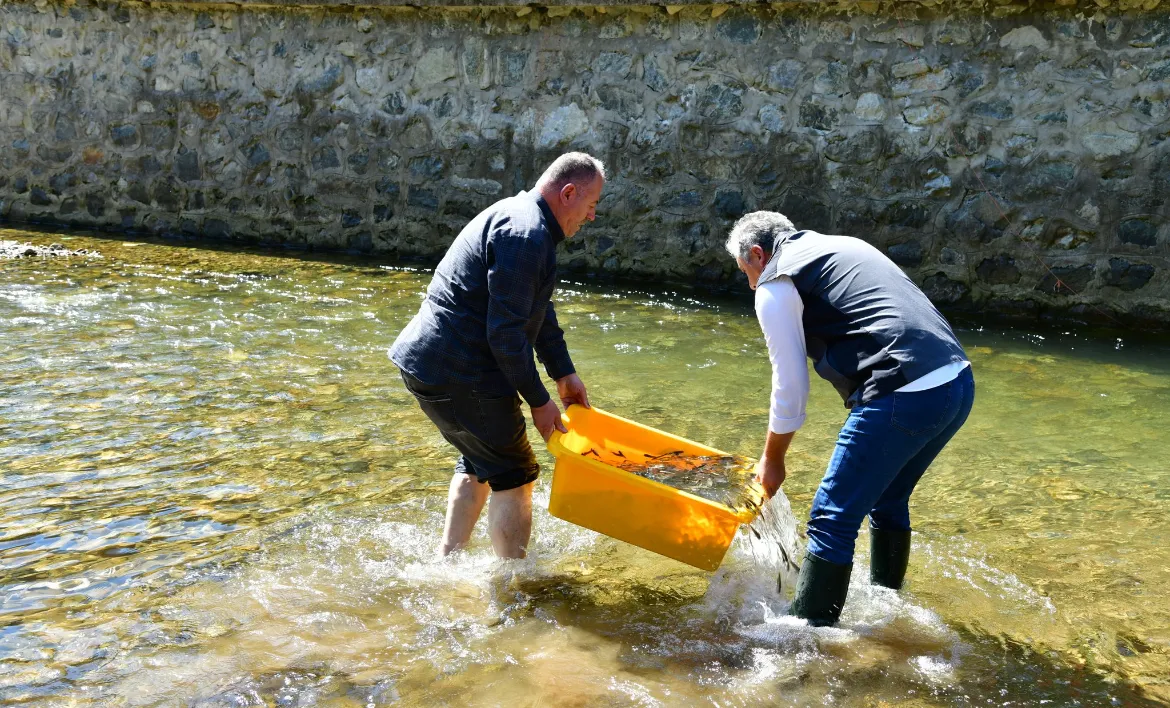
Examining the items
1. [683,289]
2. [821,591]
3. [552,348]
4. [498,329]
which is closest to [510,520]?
[552,348]

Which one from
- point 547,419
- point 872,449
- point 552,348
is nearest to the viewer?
point 872,449

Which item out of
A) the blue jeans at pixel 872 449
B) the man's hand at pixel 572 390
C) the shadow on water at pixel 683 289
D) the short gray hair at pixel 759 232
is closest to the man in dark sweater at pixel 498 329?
the man's hand at pixel 572 390

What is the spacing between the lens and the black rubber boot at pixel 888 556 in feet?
10.9

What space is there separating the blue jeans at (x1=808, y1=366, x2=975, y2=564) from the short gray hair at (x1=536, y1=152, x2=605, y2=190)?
3.51 feet

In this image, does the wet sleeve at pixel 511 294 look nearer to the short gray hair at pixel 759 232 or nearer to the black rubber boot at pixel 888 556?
the short gray hair at pixel 759 232

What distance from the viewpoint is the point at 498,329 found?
3.10 metres

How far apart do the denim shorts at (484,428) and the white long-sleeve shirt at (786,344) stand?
0.85 metres

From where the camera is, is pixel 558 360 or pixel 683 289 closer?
pixel 558 360

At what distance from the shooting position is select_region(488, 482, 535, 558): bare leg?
3474mm

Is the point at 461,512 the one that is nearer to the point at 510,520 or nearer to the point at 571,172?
the point at 510,520

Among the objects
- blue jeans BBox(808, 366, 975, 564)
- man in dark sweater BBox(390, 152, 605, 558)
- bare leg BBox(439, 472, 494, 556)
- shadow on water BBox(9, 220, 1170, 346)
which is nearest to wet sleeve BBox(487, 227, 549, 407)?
man in dark sweater BBox(390, 152, 605, 558)

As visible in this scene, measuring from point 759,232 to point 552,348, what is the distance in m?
0.93

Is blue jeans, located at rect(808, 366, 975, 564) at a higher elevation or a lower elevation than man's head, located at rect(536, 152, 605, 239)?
lower

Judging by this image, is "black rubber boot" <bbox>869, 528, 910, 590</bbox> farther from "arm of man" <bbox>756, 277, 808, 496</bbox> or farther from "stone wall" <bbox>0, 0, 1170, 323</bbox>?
"stone wall" <bbox>0, 0, 1170, 323</bbox>
